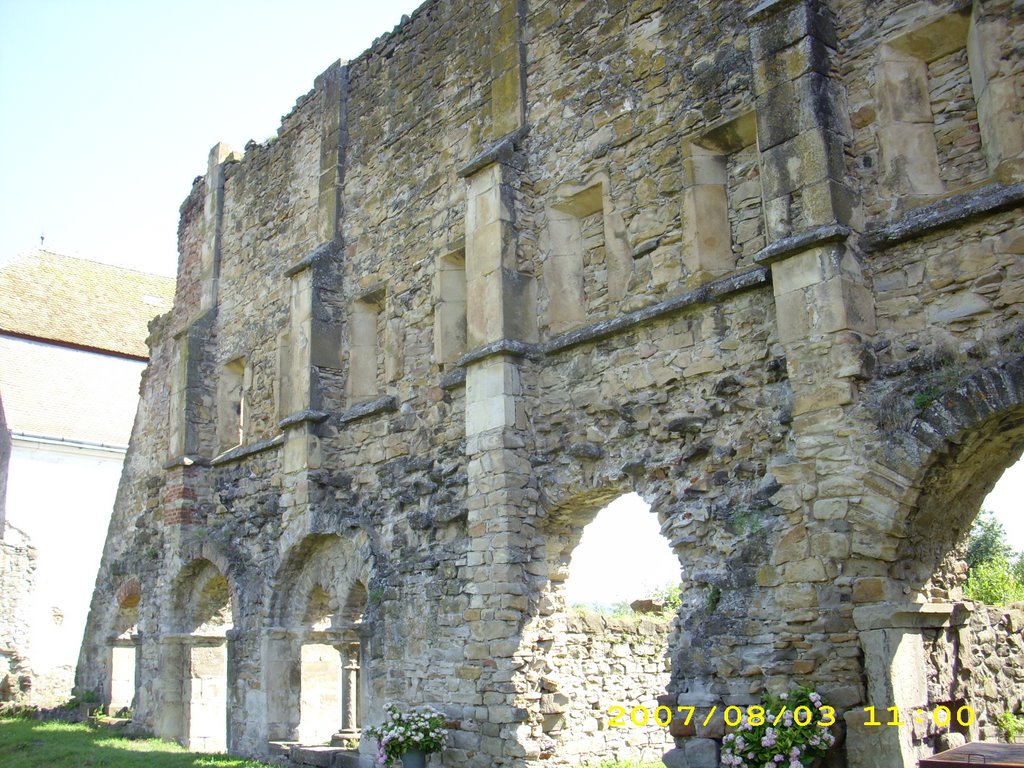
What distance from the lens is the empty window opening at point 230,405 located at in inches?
573

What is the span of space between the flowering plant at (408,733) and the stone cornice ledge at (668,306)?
11.2 ft

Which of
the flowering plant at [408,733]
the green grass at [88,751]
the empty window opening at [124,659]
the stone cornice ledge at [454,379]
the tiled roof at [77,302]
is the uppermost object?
the tiled roof at [77,302]

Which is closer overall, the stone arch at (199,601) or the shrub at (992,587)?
the shrub at (992,587)

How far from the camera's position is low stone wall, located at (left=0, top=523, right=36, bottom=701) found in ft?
58.7

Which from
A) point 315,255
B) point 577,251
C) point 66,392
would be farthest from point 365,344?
point 66,392

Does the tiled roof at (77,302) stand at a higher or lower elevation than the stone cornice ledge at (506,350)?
higher

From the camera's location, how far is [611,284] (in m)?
8.84

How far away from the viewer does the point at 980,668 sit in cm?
767

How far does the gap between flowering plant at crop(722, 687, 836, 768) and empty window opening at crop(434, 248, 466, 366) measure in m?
4.84

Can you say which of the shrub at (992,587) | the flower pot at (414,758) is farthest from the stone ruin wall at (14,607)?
the shrub at (992,587)

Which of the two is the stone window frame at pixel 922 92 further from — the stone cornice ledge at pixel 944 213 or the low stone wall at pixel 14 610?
the low stone wall at pixel 14 610

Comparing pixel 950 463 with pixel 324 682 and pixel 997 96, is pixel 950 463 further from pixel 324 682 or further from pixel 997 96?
pixel 324 682

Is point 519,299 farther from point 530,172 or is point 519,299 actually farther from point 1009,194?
point 1009,194

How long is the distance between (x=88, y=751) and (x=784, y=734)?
31.1ft
